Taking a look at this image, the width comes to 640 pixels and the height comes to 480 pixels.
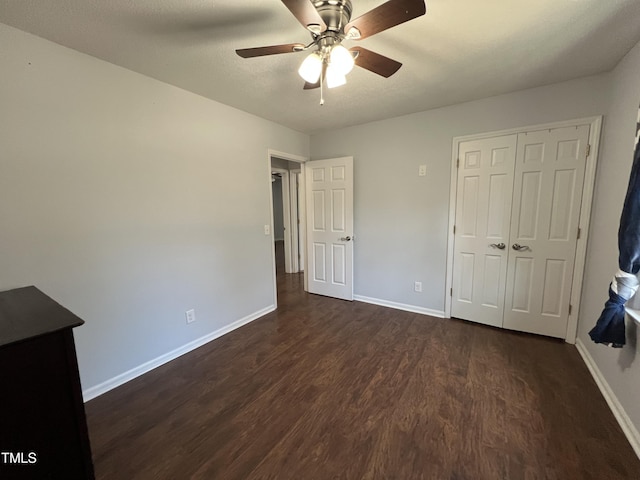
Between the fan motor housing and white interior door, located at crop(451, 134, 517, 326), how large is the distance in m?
2.10

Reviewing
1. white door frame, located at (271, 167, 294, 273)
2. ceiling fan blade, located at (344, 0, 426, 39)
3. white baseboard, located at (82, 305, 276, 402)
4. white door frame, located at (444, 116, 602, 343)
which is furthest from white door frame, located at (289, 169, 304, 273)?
ceiling fan blade, located at (344, 0, 426, 39)

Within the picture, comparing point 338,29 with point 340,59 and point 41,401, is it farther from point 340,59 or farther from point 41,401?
point 41,401

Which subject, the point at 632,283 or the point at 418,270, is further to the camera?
the point at 418,270

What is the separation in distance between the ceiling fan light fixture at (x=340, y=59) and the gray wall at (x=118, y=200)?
166 cm

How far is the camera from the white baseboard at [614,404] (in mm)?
1461

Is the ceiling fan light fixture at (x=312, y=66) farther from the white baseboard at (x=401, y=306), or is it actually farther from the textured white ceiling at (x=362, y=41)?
the white baseboard at (x=401, y=306)

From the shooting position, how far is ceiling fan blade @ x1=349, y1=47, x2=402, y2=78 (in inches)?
54.9

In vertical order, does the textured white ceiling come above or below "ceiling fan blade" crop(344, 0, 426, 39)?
above

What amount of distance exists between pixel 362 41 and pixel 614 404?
290cm

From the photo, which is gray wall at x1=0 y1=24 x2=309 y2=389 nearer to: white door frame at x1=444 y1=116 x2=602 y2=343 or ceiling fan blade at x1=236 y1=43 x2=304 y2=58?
ceiling fan blade at x1=236 y1=43 x2=304 y2=58

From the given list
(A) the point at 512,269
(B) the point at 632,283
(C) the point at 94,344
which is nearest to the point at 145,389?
(C) the point at 94,344

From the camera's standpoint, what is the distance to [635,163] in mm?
1489

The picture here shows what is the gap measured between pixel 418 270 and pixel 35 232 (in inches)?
135

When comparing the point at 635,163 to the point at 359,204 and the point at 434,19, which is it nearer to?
the point at 434,19
